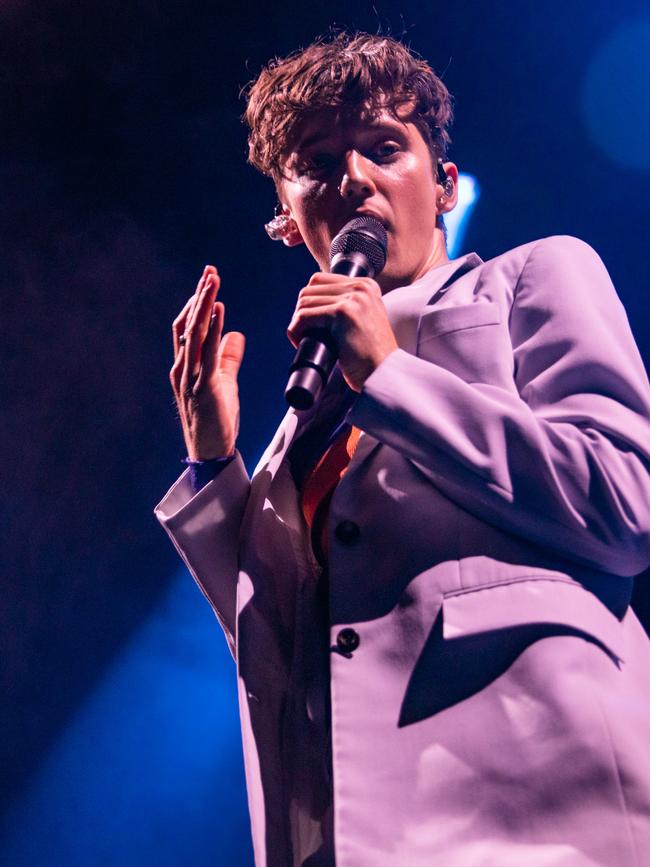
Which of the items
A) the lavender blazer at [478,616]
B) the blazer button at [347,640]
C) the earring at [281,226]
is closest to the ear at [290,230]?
the earring at [281,226]

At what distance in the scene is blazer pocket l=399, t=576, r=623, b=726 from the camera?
Result: 878 millimetres

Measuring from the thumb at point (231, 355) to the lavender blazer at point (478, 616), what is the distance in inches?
17.4

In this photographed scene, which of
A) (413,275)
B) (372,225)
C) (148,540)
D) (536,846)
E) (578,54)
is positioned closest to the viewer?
(536,846)

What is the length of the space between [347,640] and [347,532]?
15cm

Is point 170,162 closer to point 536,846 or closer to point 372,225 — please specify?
point 372,225

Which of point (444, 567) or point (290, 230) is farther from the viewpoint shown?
point (290, 230)

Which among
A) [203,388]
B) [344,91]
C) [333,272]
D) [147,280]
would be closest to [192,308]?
[203,388]

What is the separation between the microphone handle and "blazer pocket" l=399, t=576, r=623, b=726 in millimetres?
313

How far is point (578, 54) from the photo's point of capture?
2.49 m

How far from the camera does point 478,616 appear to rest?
89 centimetres

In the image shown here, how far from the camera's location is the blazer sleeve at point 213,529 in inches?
51.1

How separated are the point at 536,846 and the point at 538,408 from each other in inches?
21.6

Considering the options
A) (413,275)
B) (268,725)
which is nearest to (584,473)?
(268,725)

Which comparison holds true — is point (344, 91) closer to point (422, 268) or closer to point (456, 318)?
point (422, 268)
